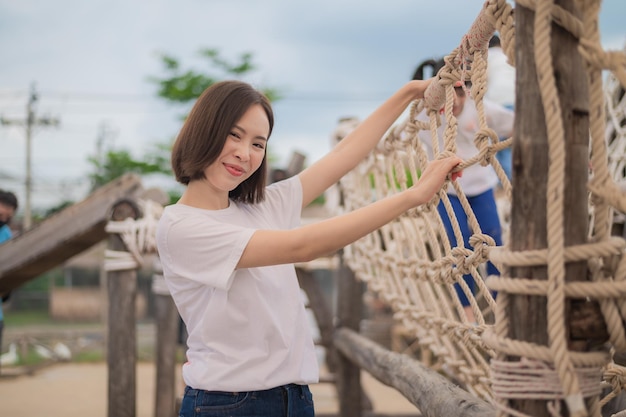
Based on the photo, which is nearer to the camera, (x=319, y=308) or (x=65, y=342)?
(x=319, y=308)

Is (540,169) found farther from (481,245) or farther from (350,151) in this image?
(350,151)

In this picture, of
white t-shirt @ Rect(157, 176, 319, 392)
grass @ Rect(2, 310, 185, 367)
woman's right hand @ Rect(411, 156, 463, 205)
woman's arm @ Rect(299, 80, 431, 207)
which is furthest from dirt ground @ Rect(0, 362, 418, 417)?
woman's right hand @ Rect(411, 156, 463, 205)

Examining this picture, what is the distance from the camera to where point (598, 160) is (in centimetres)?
83

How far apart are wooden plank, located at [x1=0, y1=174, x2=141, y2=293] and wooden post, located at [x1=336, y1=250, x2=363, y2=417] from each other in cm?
119

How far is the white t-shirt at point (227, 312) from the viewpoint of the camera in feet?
4.24

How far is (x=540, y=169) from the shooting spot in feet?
2.73

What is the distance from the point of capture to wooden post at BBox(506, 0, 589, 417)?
0.83 meters

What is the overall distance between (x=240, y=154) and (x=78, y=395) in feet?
18.4

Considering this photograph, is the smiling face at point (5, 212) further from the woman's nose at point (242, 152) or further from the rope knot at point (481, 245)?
the rope knot at point (481, 245)

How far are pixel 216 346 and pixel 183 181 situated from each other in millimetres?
352

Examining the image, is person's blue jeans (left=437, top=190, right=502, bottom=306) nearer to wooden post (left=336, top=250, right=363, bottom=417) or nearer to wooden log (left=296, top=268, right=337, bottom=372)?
wooden post (left=336, top=250, right=363, bottom=417)

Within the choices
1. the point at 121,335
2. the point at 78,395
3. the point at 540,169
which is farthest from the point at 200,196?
the point at 78,395

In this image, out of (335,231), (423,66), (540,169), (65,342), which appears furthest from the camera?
(65,342)

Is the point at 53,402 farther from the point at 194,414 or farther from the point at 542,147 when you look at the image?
the point at 542,147
